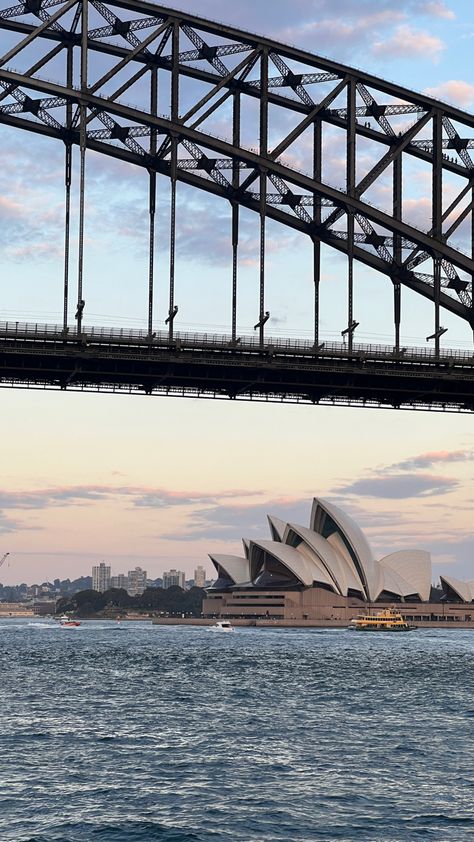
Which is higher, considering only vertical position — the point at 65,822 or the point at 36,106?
the point at 36,106

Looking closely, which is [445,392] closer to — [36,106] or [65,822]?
[36,106]

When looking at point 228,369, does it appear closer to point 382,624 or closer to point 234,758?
point 234,758

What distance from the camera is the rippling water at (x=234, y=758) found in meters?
29.4

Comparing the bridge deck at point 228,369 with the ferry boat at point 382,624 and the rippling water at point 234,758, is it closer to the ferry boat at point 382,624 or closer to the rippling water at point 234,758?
the rippling water at point 234,758

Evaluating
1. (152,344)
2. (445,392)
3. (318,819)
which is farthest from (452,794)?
(445,392)

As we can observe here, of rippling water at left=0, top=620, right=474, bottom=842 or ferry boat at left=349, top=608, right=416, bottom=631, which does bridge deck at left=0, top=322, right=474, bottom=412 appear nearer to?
rippling water at left=0, top=620, right=474, bottom=842

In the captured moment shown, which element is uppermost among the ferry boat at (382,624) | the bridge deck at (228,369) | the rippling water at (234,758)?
the bridge deck at (228,369)

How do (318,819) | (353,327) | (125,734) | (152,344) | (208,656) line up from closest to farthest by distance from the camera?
(318,819), (125,734), (152,344), (353,327), (208,656)

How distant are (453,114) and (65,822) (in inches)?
2464

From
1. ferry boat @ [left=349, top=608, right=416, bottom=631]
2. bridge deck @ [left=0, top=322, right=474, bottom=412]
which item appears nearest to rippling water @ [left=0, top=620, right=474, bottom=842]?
bridge deck @ [left=0, top=322, right=474, bottom=412]

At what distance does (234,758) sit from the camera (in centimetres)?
3800

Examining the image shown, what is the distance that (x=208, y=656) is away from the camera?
92.4 meters

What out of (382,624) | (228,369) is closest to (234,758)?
(228,369)

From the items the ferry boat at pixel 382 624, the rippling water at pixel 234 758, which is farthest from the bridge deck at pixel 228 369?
the ferry boat at pixel 382 624
